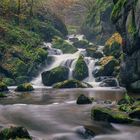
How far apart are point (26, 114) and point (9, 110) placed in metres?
2.29

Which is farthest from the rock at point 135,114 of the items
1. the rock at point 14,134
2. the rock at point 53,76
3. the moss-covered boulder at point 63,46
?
the moss-covered boulder at point 63,46

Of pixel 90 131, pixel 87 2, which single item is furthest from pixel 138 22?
pixel 87 2

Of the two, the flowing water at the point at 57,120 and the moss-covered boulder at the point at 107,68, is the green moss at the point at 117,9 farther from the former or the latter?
the flowing water at the point at 57,120

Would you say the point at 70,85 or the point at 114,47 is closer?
the point at 70,85

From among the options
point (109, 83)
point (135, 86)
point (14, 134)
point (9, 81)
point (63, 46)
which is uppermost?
point (63, 46)

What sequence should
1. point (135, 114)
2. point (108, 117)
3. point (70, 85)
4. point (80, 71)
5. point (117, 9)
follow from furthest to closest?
point (80, 71)
point (70, 85)
point (117, 9)
point (135, 114)
point (108, 117)

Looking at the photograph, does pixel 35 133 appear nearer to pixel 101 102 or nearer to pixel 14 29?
pixel 101 102

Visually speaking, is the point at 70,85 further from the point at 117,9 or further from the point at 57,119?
the point at 57,119

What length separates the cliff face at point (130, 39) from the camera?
4072 cm

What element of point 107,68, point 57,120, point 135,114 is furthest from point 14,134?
point 107,68

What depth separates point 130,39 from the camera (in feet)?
137

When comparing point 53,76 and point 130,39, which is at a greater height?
point 130,39

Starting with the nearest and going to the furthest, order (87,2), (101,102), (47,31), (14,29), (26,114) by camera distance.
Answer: (26,114) < (101,102) < (14,29) < (47,31) < (87,2)

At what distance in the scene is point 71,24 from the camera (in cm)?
10106
